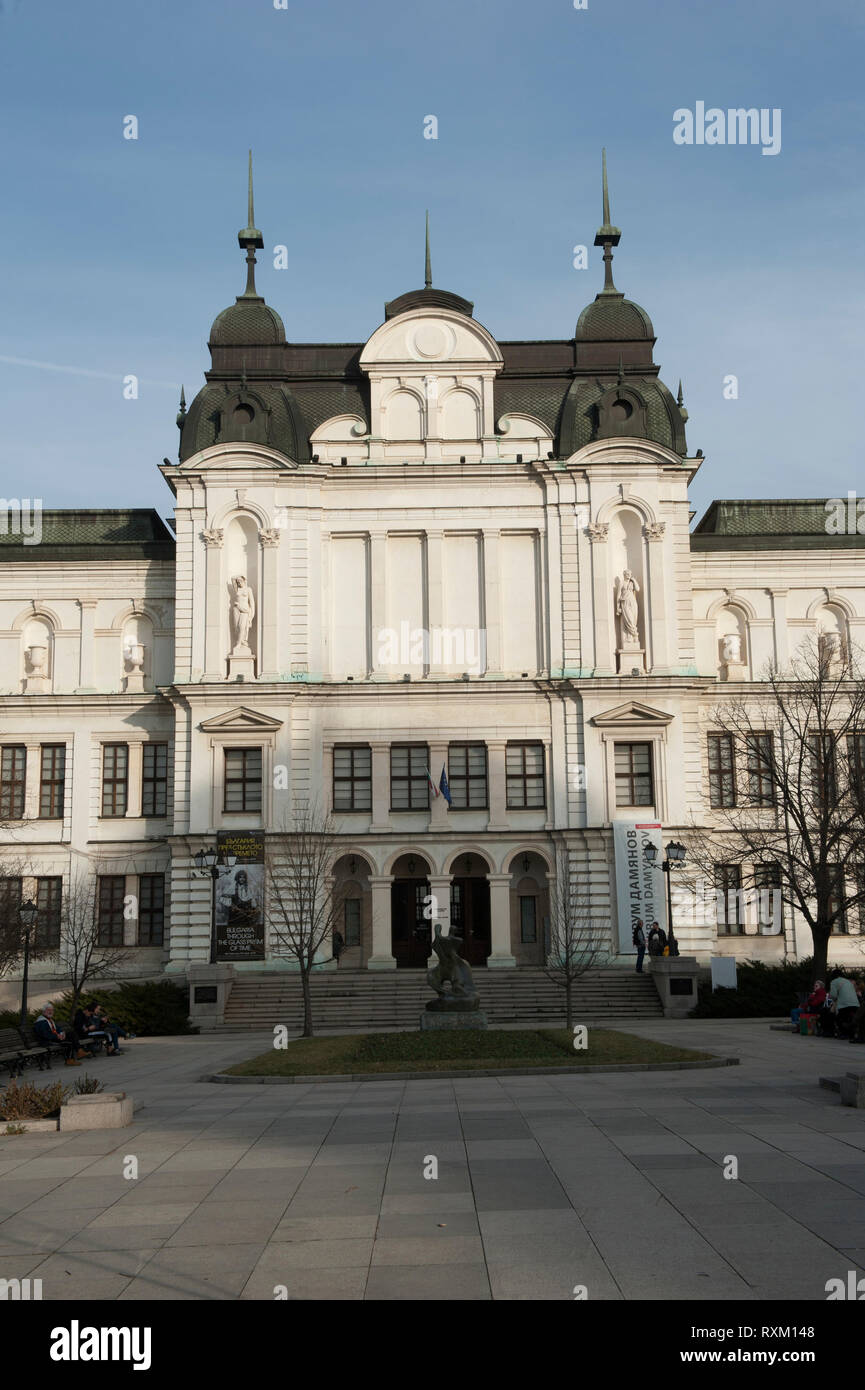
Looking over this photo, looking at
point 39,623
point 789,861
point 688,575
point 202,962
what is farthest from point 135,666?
point 789,861

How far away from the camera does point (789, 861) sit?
3928 cm

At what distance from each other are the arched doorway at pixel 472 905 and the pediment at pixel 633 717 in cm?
742

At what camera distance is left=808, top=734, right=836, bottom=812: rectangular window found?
40928 mm

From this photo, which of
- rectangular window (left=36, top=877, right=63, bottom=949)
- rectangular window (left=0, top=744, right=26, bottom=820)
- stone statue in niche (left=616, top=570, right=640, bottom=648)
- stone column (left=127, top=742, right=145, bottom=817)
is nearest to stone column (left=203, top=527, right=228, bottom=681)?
stone column (left=127, top=742, right=145, bottom=817)


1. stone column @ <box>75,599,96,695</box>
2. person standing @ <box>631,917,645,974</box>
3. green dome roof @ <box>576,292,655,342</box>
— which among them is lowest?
person standing @ <box>631,917,645,974</box>

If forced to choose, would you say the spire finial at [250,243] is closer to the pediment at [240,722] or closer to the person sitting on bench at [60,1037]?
the pediment at [240,722]

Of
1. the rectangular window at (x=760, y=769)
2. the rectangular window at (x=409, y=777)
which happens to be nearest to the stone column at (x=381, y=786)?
the rectangular window at (x=409, y=777)

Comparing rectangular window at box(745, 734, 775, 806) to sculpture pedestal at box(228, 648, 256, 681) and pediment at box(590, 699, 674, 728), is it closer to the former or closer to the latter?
pediment at box(590, 699, 674, 728)

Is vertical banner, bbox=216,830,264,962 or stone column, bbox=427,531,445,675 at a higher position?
stone column, bbox=427,531,445,675

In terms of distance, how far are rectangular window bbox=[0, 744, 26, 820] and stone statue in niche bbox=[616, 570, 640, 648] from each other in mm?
24767

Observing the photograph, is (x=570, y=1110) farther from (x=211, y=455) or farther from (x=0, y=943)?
(x=211, y=455)

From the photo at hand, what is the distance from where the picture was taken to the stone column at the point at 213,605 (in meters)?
51.3

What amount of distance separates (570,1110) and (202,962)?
32107mm

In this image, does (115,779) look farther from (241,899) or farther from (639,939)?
(639,939)
